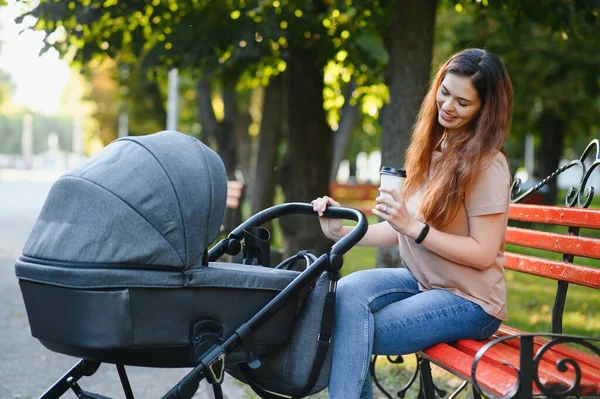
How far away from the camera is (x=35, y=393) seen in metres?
5.31

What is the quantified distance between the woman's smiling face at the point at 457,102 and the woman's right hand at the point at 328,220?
55 cm

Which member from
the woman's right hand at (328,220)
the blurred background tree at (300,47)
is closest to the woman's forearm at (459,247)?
the woman's right hand at (328,220)

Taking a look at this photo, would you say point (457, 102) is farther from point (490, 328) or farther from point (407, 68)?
point (407, 68)

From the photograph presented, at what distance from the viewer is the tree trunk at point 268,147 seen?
1302 cm

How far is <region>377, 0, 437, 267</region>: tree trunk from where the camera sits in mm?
7051

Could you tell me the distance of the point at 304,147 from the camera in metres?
10.3

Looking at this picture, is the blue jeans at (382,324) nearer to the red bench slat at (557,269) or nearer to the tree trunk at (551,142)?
the red bench slat at (557,269)

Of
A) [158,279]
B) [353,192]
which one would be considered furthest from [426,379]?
[353,192]

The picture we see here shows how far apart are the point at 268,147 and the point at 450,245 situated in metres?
9.80

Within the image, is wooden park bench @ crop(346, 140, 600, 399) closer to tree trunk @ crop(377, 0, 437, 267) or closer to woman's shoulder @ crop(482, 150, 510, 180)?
woman's shoulder @ crop(482, 150, 510, 180)

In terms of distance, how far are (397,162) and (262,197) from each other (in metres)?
6.13

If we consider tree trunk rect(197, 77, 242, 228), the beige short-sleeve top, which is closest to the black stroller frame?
the beige short-sleeve top

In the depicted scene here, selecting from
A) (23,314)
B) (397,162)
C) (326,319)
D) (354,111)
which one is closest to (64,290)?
(326,319)

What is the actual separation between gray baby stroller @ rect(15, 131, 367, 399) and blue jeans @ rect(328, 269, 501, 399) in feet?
0.29
